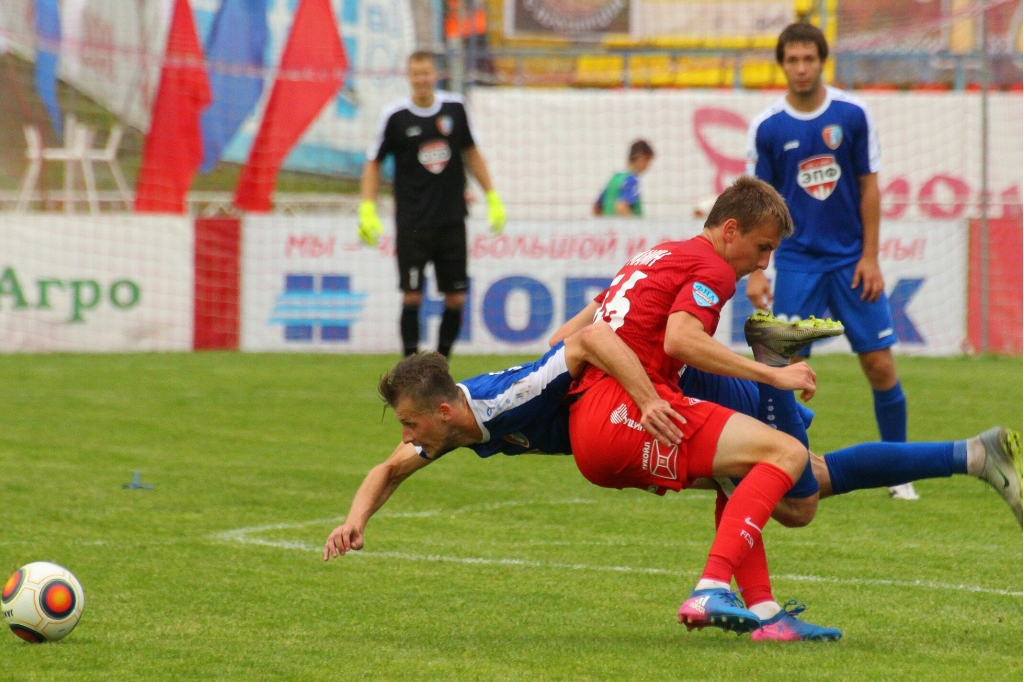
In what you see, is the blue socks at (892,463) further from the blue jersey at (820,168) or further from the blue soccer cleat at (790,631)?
the blue jersey at (820,168)

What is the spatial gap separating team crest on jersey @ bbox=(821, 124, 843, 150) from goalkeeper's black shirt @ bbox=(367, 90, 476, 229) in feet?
14.5

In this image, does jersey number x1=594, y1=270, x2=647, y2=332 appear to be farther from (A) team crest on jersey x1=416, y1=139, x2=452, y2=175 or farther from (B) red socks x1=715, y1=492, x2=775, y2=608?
(A) team crest on jersey x1=416, y1=139, x2=452, y2=175

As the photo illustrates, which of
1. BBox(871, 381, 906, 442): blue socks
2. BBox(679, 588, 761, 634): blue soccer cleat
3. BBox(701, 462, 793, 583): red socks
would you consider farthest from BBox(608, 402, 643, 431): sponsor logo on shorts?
BBox(871, 381, 906, 442): blue socks

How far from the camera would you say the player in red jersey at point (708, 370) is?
178 inches

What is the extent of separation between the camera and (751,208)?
15.6ft

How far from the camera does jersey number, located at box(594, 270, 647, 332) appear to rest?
4852 millimetres

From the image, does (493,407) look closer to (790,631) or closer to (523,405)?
(523,405)

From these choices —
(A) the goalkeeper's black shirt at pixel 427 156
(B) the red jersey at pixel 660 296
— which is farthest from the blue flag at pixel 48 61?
(B) the red jersey at pixel 660 296

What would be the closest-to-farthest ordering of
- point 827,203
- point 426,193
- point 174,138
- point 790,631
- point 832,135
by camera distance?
1. point 790,631
2. point 832,135
3. point 827,203
4. point 426,193
5. point 174,138

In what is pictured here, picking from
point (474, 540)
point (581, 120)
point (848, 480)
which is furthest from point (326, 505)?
point (581, 120)

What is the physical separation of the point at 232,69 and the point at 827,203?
495 inches

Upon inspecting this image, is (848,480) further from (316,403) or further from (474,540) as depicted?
(316,403)

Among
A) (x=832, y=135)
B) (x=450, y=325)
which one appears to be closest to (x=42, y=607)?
(x=832, y=135)

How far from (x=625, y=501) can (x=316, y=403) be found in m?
4.18
